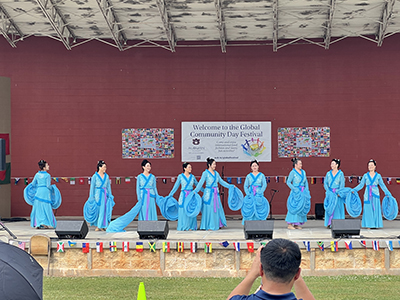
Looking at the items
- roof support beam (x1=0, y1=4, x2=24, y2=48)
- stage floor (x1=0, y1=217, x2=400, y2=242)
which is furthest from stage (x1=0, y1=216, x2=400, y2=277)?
roof support beam (x1=0, y1=4, x2=24, y2=48)

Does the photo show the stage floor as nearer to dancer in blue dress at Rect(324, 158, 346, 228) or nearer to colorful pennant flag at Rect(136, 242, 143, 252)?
dancer in blue dress at Rect(324, 158, 346, 228)

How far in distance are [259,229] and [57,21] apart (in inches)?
257

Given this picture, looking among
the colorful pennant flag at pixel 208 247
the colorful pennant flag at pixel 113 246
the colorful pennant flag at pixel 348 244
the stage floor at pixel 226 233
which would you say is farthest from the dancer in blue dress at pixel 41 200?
the colorful pennant flag at pixel 348 244

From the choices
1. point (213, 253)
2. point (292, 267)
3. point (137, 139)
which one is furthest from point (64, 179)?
point (292, 267)

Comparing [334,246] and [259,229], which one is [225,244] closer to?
[259,229]

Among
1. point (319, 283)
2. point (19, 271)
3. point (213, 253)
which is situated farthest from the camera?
point (213, 253)

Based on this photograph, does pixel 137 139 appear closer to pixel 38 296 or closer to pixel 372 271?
pixel 372 271

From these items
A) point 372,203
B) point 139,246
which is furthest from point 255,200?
point 139,246

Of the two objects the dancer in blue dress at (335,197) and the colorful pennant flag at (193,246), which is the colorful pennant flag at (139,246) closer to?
the colorful pennant flag at (193,246)

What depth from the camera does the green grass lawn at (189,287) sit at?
7.53m

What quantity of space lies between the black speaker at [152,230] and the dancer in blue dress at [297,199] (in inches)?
127

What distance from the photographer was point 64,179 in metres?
14.0

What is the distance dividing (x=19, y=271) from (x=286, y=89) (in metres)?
10.5

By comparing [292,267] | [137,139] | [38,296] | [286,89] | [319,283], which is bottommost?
[319,283]
